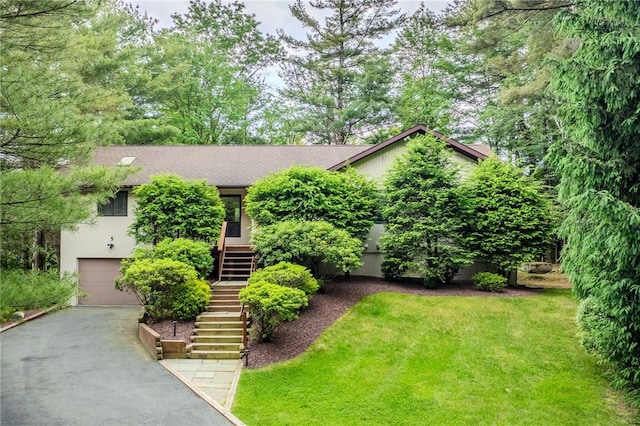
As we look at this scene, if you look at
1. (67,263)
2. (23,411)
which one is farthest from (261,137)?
(23,411)

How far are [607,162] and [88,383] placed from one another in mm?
11114

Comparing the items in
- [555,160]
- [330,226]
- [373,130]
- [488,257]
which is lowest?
[488,257]

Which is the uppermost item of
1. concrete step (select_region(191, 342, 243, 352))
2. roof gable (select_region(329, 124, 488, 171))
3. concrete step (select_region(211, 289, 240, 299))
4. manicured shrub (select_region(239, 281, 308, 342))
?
roof gable (select_region(329, 124, 488, 171))

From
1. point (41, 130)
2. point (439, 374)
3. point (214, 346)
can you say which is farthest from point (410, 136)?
point (41, 130)

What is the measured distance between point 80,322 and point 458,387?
1258cm

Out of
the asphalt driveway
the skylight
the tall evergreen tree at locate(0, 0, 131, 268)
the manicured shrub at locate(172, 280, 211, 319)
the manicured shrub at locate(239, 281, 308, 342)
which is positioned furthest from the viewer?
the skylight

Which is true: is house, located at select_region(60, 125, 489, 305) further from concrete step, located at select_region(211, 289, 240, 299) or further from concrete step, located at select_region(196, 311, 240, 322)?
concrete step, located at select_region(196, 311, 240, 322)

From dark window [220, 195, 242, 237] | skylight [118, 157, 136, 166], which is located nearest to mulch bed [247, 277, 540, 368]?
dark window [220, 195, 242, 237]

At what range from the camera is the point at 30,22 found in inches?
316

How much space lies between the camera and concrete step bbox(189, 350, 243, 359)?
10.9 metres

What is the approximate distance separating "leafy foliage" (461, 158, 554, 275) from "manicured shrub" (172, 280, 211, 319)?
883 centimetres

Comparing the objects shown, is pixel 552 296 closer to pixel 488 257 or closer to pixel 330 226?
pixel 488 257

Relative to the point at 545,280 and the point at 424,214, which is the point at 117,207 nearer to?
the point at 424,214

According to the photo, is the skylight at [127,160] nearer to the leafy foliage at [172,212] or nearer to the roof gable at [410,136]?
the leafy foliage at [172,212]
